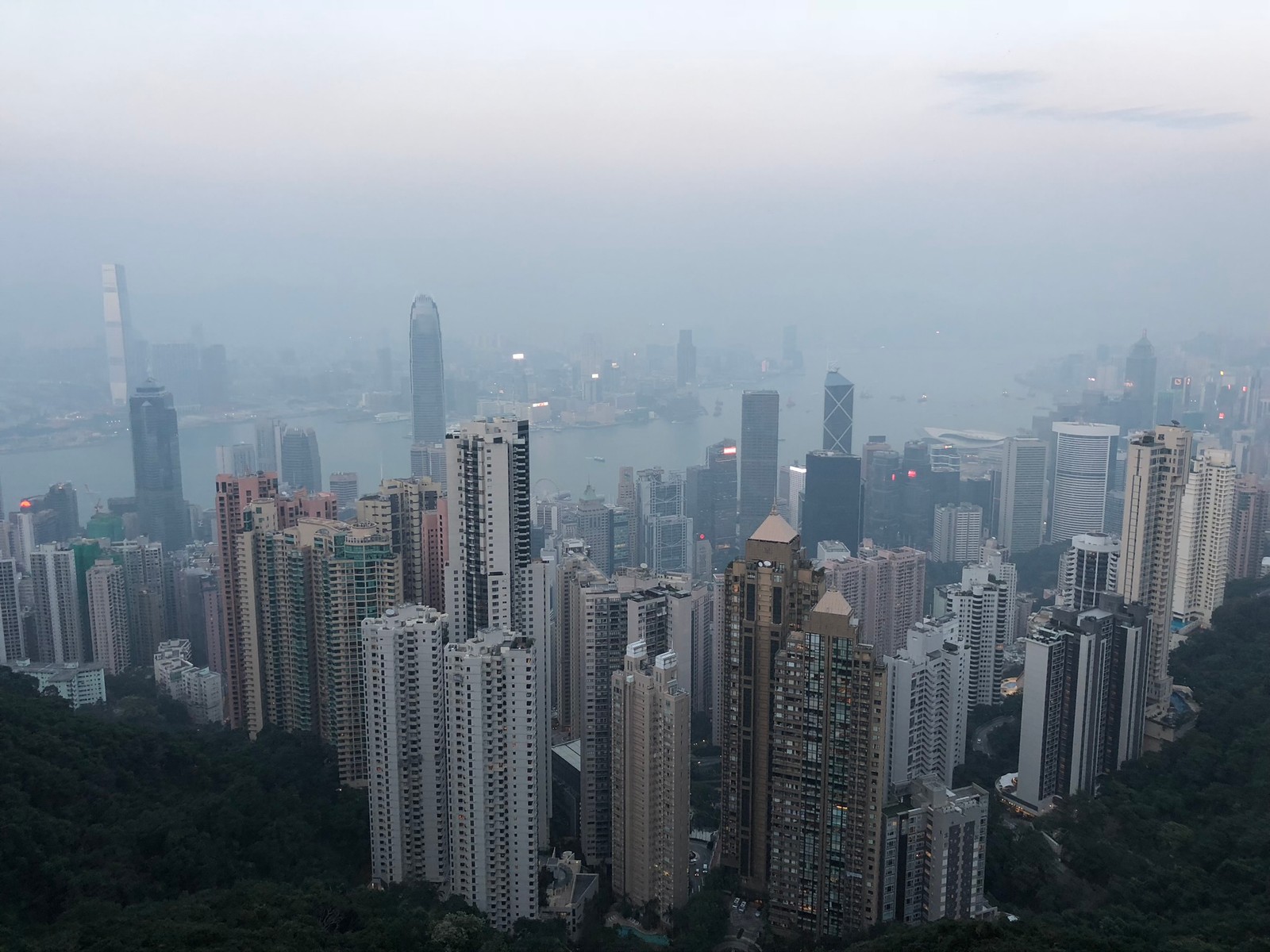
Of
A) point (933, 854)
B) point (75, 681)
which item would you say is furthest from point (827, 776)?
point (75, 681)

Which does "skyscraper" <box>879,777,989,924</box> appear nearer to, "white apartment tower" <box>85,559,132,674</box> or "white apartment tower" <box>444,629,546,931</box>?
"white apartment tower" <box>444,629,546,931</box>

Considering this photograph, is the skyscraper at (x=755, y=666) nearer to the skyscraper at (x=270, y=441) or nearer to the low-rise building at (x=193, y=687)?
the low-rise building at (x=193, y=687)

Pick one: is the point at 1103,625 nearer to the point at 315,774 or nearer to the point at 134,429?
the point at 315,774

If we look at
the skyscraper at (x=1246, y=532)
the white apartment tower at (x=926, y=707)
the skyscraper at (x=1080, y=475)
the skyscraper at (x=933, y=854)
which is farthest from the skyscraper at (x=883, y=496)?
the skyscraper at (x=933, y=854)

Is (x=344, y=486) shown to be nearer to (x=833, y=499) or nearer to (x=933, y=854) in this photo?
(x=833, y=499)

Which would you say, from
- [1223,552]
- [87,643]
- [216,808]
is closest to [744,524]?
[1223,552]
